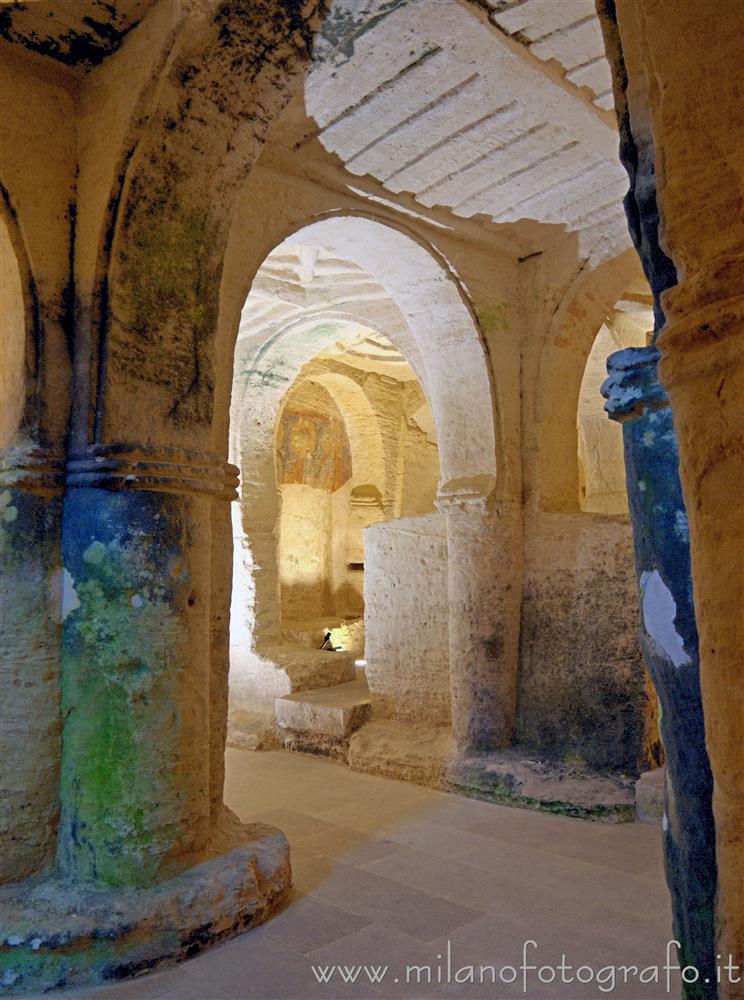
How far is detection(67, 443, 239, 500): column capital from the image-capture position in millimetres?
3090

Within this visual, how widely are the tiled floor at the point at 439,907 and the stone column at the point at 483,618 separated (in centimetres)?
59

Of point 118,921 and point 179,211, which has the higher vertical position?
point 179,211

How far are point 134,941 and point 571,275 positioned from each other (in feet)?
15.9

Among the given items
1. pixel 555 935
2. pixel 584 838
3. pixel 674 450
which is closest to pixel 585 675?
pixel 584 838

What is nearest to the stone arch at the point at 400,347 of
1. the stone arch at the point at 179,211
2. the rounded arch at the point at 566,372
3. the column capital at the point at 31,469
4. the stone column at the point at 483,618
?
the stone column at the point at 483,618

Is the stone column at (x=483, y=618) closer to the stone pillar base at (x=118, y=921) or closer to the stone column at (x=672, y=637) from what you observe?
the stone pillar base at (x=118, y=921)

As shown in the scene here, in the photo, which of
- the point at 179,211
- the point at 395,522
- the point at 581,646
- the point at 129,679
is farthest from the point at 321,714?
the point at 179,211

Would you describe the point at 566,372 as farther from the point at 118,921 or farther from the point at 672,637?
the point at 672,637

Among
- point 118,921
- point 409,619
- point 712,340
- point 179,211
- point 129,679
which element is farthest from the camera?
point 409,619

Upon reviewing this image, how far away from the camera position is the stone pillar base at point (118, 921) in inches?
106

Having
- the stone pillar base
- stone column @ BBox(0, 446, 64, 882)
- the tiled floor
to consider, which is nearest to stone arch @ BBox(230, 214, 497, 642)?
stone column @ BBox(0, 446, 64, 882)

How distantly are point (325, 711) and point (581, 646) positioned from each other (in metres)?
2.21

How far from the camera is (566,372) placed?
229 inches

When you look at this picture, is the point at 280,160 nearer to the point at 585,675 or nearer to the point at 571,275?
the point at 571,275
